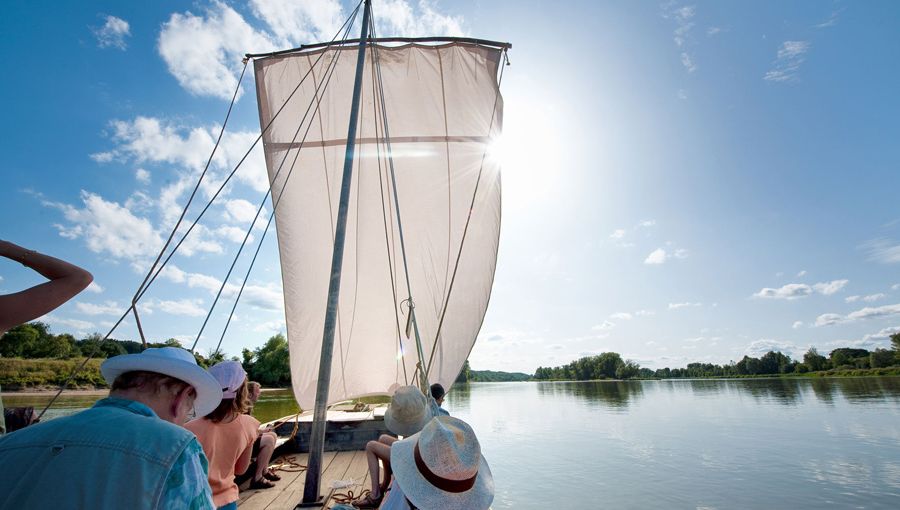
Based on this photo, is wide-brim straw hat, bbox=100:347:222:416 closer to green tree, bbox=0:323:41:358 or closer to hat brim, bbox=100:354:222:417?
hat brim, bbox=100:354:222:417

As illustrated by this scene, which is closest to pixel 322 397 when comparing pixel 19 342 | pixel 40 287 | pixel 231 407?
pixel 231 407

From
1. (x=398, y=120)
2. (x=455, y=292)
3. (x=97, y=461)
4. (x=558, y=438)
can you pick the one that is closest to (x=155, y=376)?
(x=97, y=461)

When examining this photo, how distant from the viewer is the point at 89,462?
970 millimetres

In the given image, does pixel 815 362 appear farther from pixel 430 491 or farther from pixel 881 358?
pixel 430 491

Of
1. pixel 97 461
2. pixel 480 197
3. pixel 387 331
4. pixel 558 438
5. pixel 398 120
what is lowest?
pixel 558 438

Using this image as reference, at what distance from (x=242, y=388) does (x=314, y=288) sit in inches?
169

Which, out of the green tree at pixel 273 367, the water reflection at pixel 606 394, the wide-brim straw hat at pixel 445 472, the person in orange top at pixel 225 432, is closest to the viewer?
the wide-brim straw hat at pixel 445 472

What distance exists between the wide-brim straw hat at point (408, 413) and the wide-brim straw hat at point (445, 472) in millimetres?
1414

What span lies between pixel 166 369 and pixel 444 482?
4.00 ft

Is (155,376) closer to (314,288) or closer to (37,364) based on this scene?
(314,288)

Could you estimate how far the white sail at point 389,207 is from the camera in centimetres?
703

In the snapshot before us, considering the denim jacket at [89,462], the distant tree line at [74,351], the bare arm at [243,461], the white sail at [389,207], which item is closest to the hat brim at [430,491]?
the denim jacket at [89,462]

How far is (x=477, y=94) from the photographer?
25.4ft

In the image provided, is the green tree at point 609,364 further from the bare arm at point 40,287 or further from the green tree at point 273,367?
the bare arm at point 40,287
